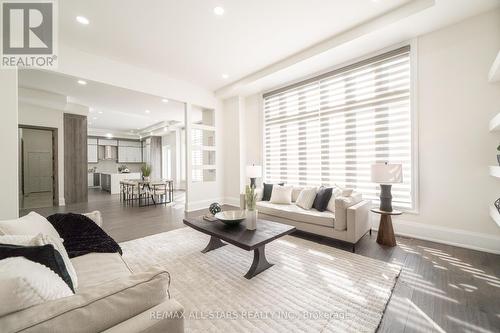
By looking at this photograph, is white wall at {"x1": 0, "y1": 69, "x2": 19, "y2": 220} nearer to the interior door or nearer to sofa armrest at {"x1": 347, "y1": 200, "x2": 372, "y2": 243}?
the interior door

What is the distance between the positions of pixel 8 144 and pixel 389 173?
17.2 feet

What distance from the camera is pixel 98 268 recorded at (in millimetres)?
1503

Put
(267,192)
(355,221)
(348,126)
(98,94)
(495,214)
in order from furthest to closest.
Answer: (98,94) < (267,192) < (348,126) < (355,221) < (495,214)

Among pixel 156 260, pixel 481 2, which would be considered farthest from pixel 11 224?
pixel 481 2

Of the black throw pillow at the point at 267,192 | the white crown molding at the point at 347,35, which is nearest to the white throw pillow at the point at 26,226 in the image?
the black throw pillow at the point at 267,192

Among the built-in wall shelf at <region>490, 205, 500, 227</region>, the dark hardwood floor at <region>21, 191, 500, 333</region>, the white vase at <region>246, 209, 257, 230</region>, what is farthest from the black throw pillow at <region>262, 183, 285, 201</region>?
the built-in wall shelf at <region>490, 205, 500, 227</region>

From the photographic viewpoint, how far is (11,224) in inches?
56.6

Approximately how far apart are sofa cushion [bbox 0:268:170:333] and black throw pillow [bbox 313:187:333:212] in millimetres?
2884

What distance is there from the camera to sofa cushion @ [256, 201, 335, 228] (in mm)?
2959

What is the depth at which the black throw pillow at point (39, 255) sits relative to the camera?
944 mm

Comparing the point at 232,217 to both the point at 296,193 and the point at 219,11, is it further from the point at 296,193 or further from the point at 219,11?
the point at 219,11

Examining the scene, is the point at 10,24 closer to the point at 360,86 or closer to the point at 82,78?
the point at 82,78

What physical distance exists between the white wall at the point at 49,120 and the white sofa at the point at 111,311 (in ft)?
24.3

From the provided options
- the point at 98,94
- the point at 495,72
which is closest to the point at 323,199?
the point at 495,72
